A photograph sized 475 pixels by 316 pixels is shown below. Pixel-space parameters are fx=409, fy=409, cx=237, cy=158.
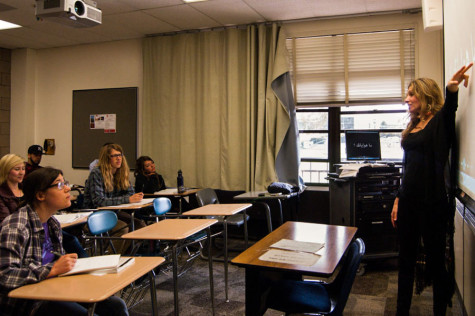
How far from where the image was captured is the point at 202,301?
3416 millimetres

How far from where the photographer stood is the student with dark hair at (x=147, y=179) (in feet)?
16.7

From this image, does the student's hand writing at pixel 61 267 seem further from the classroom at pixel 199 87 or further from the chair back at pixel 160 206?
the classroom at pixel 199 87

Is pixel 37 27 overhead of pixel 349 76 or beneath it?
overhead

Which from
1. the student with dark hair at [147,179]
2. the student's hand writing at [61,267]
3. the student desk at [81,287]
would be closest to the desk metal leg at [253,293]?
the student desk at [81,287]

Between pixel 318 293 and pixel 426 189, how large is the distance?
931mm

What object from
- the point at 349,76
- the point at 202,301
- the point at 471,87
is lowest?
the point at 202,301

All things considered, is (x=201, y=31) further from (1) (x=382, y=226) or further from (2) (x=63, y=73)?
(1) (x=382, y=226)

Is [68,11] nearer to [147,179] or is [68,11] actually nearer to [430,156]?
[147,179]

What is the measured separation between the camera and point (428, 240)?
2467 mm

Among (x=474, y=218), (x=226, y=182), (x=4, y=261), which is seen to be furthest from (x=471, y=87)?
(x=226, y=182)

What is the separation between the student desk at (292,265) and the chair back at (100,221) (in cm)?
128

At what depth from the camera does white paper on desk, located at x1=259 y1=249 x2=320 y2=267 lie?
6.23 feet

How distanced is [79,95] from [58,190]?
16.1ft

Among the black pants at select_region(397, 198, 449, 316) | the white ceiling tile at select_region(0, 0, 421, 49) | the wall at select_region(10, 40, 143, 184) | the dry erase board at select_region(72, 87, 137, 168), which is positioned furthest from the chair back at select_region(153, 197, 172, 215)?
the wall at select_region(10, 40, 143, 184)
